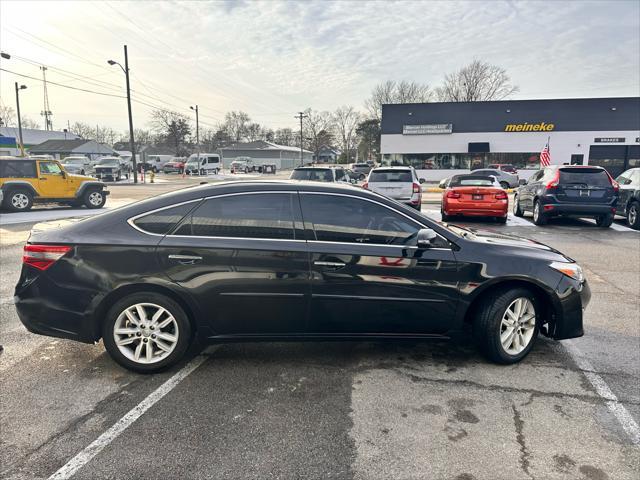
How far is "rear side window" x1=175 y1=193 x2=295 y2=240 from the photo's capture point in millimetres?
3457

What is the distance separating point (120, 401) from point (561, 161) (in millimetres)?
42001

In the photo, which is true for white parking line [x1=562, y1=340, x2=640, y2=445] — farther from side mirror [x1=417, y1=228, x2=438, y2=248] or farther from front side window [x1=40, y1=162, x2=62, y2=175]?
front side window [x1=40, y1=162, x2=62, y2=175]

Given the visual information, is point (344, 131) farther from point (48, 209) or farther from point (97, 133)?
point (48, 209)

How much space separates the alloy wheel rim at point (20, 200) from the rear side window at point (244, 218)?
13635 millimetres

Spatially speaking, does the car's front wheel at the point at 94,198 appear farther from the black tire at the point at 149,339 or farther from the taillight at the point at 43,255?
the black tire at the point at 149,339

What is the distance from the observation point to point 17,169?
13719 mm

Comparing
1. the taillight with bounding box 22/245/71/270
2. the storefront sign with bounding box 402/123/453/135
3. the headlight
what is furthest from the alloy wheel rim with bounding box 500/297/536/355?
the storefront sign with bounding box 402/123/453/135

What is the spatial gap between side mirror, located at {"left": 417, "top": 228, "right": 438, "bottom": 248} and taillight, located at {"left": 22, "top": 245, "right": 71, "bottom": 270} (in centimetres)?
280

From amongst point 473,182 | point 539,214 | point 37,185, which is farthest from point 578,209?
point 37,185

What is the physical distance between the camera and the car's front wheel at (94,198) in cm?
1538

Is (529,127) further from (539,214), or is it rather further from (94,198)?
(94,198)

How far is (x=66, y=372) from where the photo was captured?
3541mm

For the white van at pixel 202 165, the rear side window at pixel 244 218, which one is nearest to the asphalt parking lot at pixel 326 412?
the rear side window at pixel 244 218

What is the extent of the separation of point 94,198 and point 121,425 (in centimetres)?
1487
